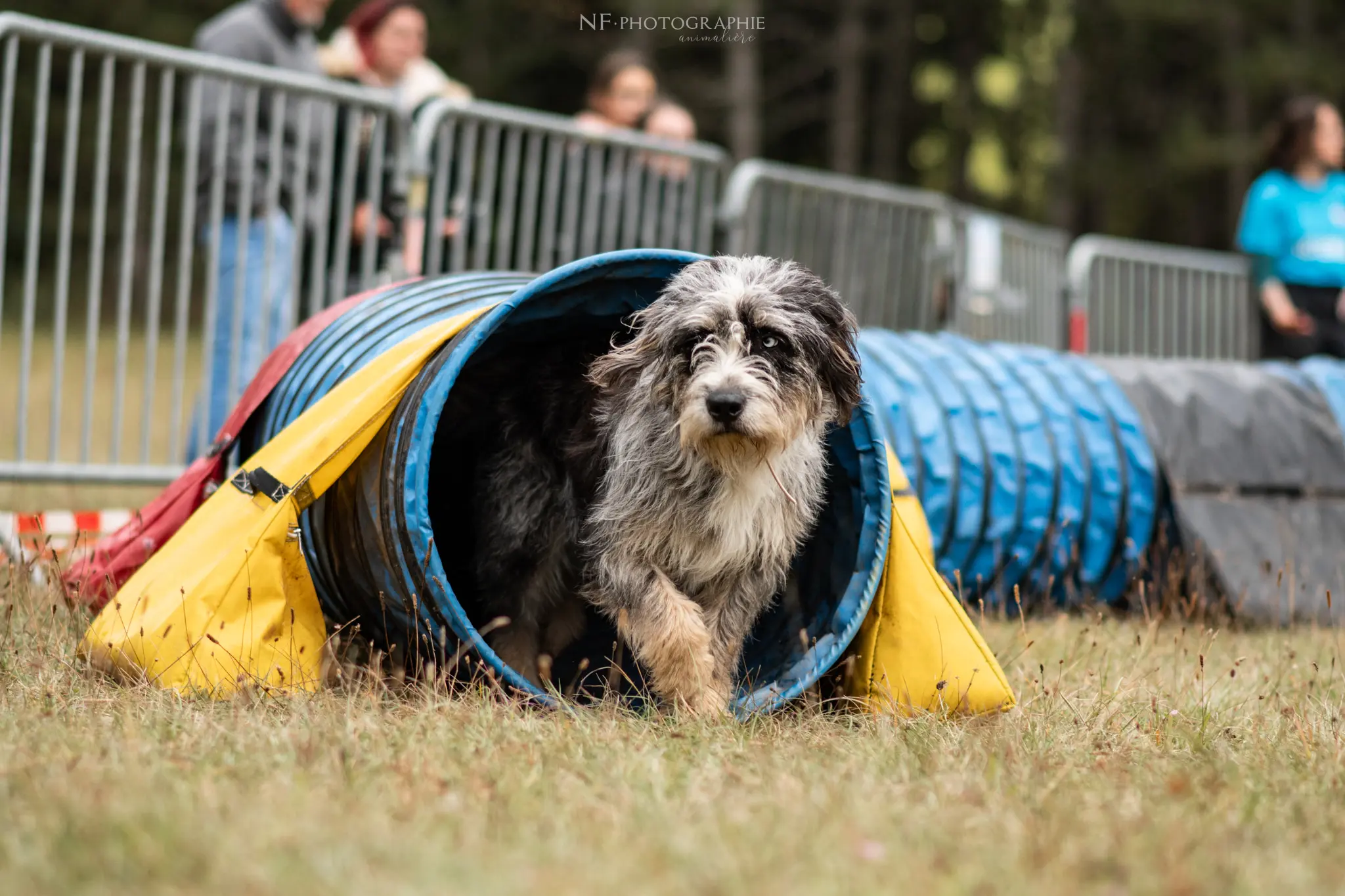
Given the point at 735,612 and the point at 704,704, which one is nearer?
the point at 704,704

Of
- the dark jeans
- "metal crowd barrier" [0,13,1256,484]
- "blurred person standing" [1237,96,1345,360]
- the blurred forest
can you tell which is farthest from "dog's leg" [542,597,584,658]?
the blurred forest

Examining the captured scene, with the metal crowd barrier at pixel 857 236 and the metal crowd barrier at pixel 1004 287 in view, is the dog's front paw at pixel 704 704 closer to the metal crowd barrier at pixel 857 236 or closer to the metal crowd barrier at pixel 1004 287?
the metal crowd barrier at pixel 857 236

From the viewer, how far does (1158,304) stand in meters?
10.6

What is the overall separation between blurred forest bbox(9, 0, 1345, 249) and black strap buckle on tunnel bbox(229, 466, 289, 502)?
59.5ft

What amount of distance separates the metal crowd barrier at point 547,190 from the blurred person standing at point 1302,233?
3.47 metres

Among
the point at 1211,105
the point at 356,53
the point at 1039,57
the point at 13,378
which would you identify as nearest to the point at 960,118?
the point at 1039,57

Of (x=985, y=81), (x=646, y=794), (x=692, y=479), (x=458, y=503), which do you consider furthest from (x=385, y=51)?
(x=985, y=81)

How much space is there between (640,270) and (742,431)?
69cm

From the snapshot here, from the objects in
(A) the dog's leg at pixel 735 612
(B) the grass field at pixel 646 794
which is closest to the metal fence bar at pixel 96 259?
(B) the grass field at pixel 646 794

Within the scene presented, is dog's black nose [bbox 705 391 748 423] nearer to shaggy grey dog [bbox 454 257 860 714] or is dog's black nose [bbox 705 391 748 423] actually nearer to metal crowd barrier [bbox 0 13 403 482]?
shaggy grey dog [bbox 454 257 860 714]

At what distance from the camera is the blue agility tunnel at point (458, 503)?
362 centimetres

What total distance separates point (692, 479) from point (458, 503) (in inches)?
49.0

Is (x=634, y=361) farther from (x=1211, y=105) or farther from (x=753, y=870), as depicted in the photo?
(x=1211, y=105)

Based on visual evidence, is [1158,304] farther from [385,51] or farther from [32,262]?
[32,262]
